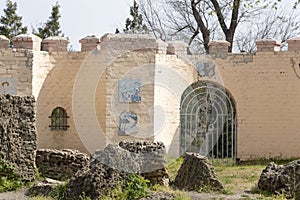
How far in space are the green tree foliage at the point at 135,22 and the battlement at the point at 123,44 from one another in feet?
28.3

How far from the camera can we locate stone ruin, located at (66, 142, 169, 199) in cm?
657

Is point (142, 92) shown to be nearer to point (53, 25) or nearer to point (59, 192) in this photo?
point (59, 192)

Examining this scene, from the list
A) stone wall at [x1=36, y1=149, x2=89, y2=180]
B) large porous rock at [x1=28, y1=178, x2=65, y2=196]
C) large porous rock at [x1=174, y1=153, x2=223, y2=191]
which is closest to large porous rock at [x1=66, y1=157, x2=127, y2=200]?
large porous rock at [x1=28, y1=178, x2=65, y2=196]

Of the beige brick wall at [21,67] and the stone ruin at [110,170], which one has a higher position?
the beige brick wall at [21,67]

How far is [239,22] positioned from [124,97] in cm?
874

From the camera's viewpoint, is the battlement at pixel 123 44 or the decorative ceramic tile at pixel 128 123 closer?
the decorative ceramic tile at pixel 128 123

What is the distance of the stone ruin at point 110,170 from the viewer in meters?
6.57

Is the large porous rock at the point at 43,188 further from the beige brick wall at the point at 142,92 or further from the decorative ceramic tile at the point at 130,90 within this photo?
the decorative ceramic tile at the point at 130,90

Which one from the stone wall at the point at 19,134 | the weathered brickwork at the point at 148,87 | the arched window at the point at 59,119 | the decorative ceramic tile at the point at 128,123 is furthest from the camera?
the arched window at the point at 59,119

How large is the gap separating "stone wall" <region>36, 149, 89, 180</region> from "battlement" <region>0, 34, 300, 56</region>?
3041 mm

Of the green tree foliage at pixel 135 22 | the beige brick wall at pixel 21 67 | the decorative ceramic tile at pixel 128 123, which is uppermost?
the green tree foliage at pixel 135 22

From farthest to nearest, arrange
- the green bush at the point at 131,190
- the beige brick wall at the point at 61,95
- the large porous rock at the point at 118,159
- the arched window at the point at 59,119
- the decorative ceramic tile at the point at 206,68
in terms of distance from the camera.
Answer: the decorative ceramic tile at the point at 206,68 < the arched window at the point at 59,119 < the beige brick wall at the point at 61,95 < the large porous rock at the point at 118,159 < the green bush at the point at 131,190

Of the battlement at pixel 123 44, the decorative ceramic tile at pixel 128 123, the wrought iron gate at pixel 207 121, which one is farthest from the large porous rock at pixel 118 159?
the wrought iron gate at pixel 207 121

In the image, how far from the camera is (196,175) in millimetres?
7438
